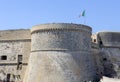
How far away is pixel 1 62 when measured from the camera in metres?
30.4

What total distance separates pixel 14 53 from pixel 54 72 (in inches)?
233

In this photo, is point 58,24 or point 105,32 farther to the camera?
point 105,32

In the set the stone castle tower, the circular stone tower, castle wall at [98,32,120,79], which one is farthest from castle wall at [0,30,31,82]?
castle wall at [98,32,120,79]

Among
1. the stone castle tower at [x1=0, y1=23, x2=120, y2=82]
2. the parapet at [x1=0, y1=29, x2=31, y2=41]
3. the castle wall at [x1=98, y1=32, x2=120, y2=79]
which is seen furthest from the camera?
the castle wall at [x1=98, y1=32, x2=120, y2=79]

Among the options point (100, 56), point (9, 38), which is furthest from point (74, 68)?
point (9, 38)

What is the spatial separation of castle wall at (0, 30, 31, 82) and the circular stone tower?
2.80m

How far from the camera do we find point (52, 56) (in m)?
26.1

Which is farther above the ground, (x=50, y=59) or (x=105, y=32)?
(x=105, y=32)

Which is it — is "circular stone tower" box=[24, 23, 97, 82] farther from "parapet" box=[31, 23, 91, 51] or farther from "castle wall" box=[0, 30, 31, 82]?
"castle wall" box=[0, 30, 31, 82]

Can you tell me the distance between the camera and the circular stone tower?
25625mm

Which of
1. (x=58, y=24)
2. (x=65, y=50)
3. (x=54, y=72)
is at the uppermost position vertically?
(x=58, y=24)

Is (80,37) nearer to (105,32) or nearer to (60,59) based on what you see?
(60,59)

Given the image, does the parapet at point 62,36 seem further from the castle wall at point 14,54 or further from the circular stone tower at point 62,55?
the castle wall at point 14,54

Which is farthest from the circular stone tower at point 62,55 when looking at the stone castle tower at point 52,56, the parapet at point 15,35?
the parapet at point 15,35
